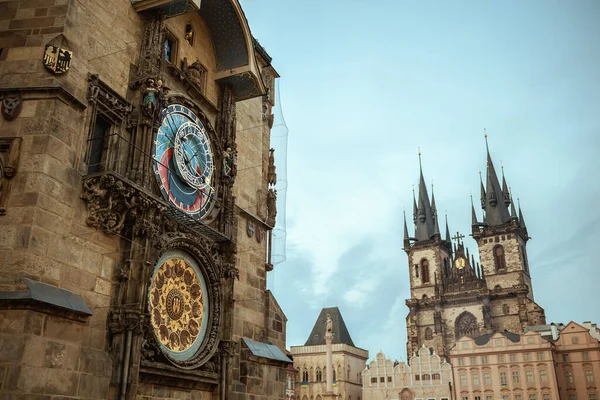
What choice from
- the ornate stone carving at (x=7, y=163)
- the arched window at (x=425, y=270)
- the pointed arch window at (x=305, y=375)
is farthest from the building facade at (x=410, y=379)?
the ornate stone carving at (x=7, y=163)

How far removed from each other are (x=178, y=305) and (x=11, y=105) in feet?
14.2

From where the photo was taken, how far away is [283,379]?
13094 millimetres

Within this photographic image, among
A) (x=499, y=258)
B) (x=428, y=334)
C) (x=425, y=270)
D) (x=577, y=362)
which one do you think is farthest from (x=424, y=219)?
(x=577, y=362)

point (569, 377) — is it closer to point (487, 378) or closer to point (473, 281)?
point (487, 378)

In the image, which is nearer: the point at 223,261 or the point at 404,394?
the point at 223,261

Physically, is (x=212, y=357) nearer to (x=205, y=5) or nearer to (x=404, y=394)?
(x=205, y=5)

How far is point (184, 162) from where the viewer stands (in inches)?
426

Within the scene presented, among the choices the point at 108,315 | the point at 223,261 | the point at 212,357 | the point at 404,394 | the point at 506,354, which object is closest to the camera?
the point at 108,315

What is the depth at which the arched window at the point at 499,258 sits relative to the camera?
74356 millimetres

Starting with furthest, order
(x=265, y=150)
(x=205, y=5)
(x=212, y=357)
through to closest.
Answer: (x=265, y=150) → (x=205, y=5) → (x=212, y=357)

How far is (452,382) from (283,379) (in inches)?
2111

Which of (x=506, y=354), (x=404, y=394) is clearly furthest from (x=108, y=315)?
(x=404, y=394)

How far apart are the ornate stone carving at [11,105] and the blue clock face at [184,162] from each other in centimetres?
244

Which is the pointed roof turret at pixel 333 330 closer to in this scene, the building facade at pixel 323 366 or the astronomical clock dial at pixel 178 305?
the building facade at pixel 323 366
